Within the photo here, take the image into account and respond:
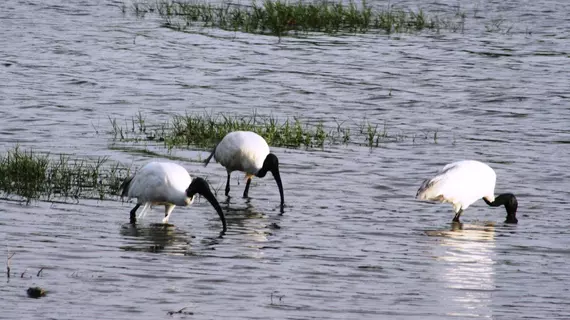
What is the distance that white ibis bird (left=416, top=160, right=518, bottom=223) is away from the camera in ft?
36.2

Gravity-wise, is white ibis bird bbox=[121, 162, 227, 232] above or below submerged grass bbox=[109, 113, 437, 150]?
above

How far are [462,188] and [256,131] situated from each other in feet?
12.9

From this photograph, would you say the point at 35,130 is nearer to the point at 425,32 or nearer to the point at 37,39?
the point at 37,39

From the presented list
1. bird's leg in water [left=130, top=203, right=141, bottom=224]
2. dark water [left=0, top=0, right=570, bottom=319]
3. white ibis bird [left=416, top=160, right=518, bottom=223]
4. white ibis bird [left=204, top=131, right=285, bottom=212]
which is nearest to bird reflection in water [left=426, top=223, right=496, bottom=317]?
dark water [left=0, top=0, right=570, bottom=319]

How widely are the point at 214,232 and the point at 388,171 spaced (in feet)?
12.2

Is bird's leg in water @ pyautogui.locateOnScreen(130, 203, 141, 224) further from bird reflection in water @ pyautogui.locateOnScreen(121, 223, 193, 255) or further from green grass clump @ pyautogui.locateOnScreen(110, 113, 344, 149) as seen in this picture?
green grass clump @ pyautogui.locateOnScreen(110, 113, 344, 149)

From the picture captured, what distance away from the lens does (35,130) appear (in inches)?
590

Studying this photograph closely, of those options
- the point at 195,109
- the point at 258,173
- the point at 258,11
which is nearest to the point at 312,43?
the point at 258,11

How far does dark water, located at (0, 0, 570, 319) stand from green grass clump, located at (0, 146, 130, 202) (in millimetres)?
333

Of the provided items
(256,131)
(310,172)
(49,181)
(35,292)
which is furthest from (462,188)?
(35,292)

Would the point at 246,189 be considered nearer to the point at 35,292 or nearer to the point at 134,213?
the point at 134,213

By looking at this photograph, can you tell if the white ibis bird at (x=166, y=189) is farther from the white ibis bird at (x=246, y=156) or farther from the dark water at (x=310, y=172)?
the white ibis bird at (x=246, y=156)

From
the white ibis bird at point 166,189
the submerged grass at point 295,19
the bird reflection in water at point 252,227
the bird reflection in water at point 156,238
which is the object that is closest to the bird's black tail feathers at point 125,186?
the white ibis bird at point 166,189

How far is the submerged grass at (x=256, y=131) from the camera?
1423 cm
